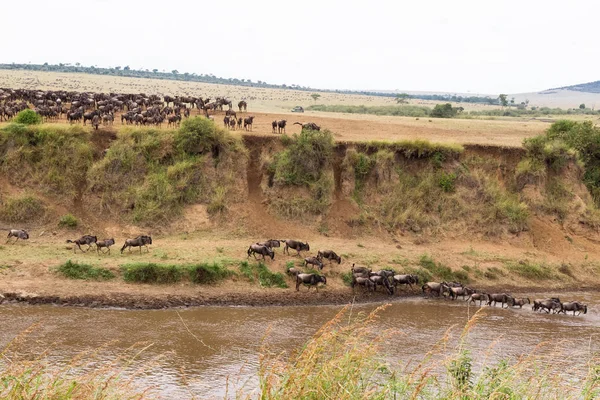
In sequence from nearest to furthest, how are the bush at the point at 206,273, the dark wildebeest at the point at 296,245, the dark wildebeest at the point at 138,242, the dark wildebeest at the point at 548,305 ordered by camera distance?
the bush at the point at 206,273, the dark wildebeest at the point at 548,305, the dark wildebeest at the point at 138,242, the dark wildebeest at the point at 296,245

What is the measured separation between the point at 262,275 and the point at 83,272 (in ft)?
20.0

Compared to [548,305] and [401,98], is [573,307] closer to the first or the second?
[548,305]

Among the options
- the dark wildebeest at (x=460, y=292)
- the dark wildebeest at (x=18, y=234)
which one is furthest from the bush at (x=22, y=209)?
the dark wildebeest at (x=460, y=292)

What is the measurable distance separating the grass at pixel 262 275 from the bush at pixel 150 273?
237cm

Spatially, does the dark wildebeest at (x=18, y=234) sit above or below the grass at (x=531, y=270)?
above

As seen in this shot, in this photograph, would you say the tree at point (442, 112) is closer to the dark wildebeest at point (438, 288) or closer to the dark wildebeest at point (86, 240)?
the dark wildebeest at point (438, 288)

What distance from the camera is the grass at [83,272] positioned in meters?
19.8

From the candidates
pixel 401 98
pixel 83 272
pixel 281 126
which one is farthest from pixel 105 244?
pixel 401 98

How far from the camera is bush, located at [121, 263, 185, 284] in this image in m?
20.1

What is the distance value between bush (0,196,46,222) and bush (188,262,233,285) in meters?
7.46

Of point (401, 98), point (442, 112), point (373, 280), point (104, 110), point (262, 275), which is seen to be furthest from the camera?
point (401, 98)

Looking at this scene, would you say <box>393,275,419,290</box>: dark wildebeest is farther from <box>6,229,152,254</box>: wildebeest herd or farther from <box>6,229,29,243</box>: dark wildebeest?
<box>6,229,29,243</box>: dark wildebeest

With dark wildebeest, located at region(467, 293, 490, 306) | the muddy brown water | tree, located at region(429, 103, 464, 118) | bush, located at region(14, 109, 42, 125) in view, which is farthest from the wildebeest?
tree, located at region(429, 103, 464, 118)

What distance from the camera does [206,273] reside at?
2075cm
